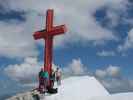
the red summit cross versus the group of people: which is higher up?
the red summit cross

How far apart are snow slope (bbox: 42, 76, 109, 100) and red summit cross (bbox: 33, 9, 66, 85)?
8.18 feet

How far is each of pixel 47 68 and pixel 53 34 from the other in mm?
2970

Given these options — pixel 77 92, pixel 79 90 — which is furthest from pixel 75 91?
pixel 79 90

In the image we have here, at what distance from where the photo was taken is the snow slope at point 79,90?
24.9 meters

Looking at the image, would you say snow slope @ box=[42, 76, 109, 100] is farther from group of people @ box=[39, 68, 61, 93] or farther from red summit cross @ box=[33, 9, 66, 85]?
red summit cross @ box=[33, 9, 66, 85]

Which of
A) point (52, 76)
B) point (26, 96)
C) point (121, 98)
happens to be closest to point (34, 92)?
point (26, 96)

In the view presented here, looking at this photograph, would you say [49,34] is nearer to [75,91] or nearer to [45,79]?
[45,79]

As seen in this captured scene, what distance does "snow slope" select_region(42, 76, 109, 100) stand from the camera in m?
24.9

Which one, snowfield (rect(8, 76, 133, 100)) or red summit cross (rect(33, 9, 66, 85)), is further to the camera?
red summit cross (rect(33, 9, 66, 85))

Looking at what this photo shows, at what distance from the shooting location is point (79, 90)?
85.5 feet

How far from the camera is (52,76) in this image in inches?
1083

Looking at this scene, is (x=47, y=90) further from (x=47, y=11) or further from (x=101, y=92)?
(x=47, y=11)

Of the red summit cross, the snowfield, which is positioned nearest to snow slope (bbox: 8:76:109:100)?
the snowfield

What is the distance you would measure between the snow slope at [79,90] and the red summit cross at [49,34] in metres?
2.49
